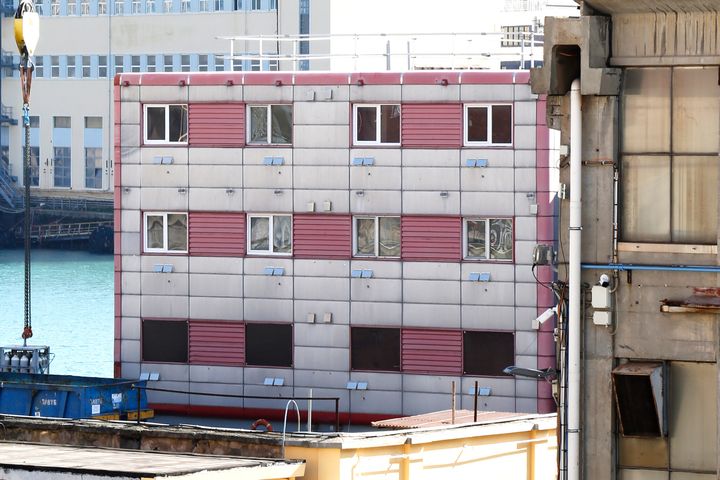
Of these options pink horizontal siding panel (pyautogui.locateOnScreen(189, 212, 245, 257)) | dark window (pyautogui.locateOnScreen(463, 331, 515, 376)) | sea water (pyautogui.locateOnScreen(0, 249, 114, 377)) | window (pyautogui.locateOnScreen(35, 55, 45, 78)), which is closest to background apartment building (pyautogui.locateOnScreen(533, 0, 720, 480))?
dark window (pyautogui.locateOnScreen(463, 331, 515, 376))

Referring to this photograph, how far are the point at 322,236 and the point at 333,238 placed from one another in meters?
0.33

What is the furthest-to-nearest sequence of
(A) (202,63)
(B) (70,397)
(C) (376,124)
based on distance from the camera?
(A) (202,63)
(C) (376,124)
(B) (70,397)

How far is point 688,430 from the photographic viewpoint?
16.2 m

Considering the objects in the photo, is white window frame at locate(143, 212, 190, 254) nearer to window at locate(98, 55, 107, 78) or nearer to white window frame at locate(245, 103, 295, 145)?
white window frame at locate(245, 103, 295, 145)

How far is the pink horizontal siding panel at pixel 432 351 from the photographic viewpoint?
139 feet

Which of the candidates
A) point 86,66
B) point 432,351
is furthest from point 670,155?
point 86,66

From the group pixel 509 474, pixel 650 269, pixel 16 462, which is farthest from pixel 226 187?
pixel 650 269

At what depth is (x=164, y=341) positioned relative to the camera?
44.9 metres

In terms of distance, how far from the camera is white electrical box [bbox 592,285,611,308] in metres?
16.2

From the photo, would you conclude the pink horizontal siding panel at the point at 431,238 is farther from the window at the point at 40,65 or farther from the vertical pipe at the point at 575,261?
the window at the point at 40,65

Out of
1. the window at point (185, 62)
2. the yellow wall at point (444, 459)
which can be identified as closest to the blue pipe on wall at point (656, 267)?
the yellow wall at point (444, 459)

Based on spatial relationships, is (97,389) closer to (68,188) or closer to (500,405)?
(500,405)

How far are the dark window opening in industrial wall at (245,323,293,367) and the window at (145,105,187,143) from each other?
17.7 ft

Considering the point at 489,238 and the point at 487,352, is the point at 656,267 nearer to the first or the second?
the point at 487,352
